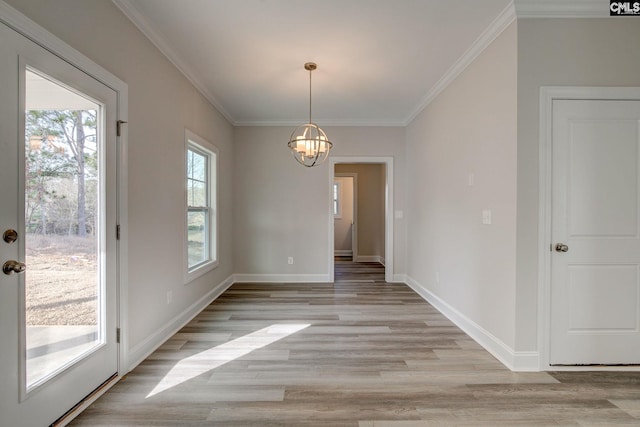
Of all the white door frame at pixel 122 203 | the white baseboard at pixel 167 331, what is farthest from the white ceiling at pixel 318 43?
the white baseboard at pixel 167 331

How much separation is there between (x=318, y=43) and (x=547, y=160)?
210cm

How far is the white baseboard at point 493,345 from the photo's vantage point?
2.28 m

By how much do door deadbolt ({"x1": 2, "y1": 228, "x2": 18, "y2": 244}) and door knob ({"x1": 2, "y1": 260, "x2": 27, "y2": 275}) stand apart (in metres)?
0.10

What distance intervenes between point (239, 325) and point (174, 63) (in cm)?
271

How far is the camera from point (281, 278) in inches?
201

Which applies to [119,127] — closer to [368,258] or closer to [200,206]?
[200,206]

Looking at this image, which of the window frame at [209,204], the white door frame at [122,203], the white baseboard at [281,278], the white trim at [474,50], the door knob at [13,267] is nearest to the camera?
the door knob at [13,267]

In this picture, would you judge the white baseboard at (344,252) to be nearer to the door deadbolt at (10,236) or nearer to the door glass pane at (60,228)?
the door glass pane at (60,228)

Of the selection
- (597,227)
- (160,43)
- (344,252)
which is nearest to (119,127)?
(160,43)

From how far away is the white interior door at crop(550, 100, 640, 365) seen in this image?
7.39 feet

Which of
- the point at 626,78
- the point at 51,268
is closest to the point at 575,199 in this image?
the point at 626,78

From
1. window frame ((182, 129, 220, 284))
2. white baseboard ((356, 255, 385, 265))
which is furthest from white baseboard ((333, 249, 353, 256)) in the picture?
window frame ((182, 129, 220, 284))

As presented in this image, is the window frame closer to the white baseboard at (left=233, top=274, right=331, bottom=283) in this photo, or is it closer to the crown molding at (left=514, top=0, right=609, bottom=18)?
the white baseboard at (left=233, top=274, right=331, bottom=283)

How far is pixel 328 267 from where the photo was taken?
16.8 ft
